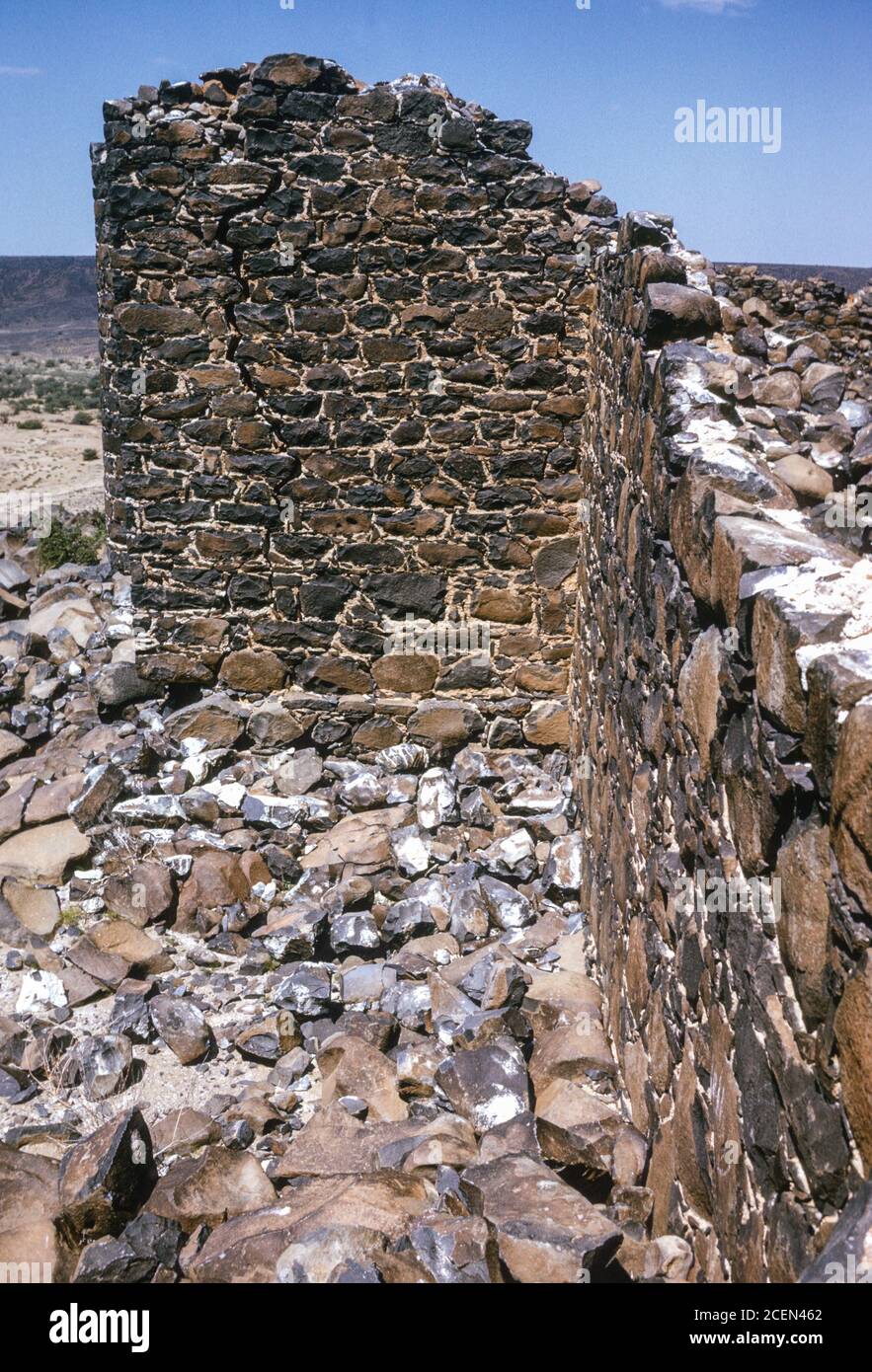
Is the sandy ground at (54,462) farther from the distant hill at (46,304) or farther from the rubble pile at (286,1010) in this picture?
the distant hill at (46,304)

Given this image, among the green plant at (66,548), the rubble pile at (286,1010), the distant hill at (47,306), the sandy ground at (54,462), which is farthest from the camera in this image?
the distant hill at (47,306)

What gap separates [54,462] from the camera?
20.2 metres

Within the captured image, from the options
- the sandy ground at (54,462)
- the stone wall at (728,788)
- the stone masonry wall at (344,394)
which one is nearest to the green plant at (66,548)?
the stone masonry wall at (344,394)

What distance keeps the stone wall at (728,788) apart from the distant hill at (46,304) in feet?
180

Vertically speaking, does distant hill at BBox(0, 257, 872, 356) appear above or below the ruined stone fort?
above

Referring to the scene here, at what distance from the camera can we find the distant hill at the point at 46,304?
187ft

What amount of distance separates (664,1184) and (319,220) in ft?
15.3

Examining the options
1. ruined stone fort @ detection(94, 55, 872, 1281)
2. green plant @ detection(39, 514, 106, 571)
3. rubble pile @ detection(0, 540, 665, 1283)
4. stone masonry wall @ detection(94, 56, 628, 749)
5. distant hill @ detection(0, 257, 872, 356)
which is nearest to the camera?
rubble pile @ detection(0, 540, 665, 1283)

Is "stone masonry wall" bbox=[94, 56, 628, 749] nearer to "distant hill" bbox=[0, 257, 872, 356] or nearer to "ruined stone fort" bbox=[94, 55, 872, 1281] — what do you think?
"ruined stone fort" bbox=[94, 55, 872, 1281]

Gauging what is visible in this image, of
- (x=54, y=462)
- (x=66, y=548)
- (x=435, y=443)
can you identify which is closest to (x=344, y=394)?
(x=435, y=443)

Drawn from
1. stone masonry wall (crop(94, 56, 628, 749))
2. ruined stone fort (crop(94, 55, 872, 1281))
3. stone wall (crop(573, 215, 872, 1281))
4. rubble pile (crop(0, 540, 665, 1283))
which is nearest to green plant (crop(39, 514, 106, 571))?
rubble pile (crop(0, 540, 665, 1283))

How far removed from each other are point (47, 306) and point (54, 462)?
5955 cm

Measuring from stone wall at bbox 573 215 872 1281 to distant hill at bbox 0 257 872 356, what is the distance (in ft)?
175

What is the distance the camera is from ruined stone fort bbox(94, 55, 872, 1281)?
3.31 m
